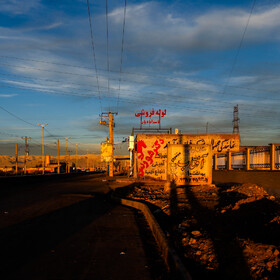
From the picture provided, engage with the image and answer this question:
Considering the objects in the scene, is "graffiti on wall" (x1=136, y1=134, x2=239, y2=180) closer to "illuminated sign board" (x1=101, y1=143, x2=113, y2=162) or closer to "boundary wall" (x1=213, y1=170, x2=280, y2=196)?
"boundary wall" (x1=213, y1=170, x2=280, y2=196)

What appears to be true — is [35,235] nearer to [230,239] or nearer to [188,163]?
[230,239]

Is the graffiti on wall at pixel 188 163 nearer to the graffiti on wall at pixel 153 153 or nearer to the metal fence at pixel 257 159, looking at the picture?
the metal fence at pixel 257 159

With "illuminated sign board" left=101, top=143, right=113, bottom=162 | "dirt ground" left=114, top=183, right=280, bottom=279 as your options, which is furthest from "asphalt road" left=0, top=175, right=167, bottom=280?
"illuminated sign board" left=101, top=143, right=113, bottom=162

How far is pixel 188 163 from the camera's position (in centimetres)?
2162

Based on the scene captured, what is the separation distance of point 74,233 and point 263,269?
17.2 feet

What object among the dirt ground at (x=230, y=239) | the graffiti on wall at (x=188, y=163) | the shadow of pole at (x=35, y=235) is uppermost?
the graffiti on wall at (x=188, y=163)

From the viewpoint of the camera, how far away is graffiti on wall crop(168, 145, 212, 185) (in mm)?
21531

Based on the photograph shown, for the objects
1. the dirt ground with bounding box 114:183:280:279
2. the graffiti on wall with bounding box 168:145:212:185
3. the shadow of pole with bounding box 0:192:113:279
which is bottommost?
the shadow of pole with bounding box 0:192:113:279

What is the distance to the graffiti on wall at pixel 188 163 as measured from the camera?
21.5 metres

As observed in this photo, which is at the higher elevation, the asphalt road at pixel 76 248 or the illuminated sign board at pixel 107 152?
the illuminated sign board at pixel 107 152

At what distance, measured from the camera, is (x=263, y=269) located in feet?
16.9

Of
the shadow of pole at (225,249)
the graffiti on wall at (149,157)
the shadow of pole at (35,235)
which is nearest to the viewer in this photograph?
the shadow of pole at (225,249)

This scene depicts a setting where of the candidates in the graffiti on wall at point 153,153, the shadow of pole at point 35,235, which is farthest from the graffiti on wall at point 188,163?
the graffiti on wall at point 153,153

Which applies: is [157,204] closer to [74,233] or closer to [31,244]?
[74,233]
